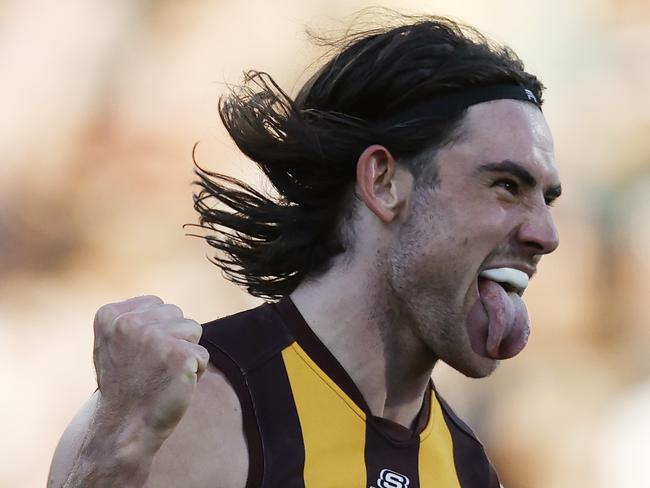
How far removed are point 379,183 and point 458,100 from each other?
0.94 ft

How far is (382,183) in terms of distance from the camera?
2896 mm

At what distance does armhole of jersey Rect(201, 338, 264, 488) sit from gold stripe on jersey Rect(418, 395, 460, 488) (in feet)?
1.62

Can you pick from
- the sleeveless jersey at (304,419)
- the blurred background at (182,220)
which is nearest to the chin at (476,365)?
the sleeveless jersey at (304,419)

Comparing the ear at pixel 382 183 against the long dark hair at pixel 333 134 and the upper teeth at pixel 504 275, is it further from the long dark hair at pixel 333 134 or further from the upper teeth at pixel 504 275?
the upper teeth at pixel 504 275

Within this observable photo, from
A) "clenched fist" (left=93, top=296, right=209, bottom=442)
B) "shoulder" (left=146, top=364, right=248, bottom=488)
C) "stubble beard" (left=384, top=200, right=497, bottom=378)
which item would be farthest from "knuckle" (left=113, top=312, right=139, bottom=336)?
"stubble beard" (left=384, top=200, right=497, bottom=378)

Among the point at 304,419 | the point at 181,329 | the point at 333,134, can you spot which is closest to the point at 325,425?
the point at 304,419

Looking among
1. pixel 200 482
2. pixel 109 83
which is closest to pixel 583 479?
pixel 109 83

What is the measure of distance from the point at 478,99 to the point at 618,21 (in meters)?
4.54

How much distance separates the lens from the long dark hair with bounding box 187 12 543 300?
2.93 m

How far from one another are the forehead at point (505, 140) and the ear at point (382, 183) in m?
0.12

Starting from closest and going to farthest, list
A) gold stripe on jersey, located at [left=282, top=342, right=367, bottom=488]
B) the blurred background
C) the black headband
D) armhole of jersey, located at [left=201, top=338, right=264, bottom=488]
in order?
armhole of jersey, located at [left=201, top=338, right=264, bottom=488]
gold stripe on jersey, located at [left=282, top=342, right=367, bottom=488]
the black headband
the blurred background

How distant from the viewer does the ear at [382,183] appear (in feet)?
9.32

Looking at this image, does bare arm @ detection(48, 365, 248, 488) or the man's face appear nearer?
bare arm @ detection(48, 365, 248, 488)

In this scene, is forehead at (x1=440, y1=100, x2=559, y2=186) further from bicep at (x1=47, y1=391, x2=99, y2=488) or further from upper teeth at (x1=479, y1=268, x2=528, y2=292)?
bicep at (x1=47, y1=391, x2=99, y2=488)
